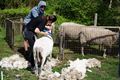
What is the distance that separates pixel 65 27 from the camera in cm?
1485

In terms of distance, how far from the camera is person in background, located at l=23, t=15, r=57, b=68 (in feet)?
39.3

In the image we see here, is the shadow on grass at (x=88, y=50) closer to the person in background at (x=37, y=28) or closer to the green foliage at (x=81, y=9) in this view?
the person in background at (x=37, y=28)

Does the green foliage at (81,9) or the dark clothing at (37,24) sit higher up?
the dark clothing at (37,24)

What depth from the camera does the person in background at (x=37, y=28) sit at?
39.3 ft

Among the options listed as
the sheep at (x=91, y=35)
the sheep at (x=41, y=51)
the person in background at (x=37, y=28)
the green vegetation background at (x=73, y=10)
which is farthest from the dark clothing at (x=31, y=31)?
the green vegetation background at (x=73, y=10)

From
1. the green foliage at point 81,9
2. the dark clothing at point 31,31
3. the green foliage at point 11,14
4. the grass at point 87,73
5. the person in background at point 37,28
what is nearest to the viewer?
the grass at point 87,73

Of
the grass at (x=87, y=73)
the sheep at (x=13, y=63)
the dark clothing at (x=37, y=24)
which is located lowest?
the grass at (x=87, y=73)

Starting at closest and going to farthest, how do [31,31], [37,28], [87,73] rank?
1. [87,73]
2. [37,28]
3. [31,31]

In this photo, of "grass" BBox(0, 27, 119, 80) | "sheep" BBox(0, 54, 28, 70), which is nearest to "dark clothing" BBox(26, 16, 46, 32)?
"sheep" BBox(0, 54, 28, 70)

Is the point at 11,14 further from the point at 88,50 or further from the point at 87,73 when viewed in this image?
the point at 87,73

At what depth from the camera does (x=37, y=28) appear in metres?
12.0

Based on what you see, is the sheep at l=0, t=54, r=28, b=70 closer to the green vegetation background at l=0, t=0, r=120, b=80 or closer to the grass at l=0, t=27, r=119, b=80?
the grass at l=0, t=27, r=119, b=80

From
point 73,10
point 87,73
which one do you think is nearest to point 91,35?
point 87,73

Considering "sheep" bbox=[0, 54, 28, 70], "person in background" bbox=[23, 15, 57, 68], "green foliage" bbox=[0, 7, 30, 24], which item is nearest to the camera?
"person in background" bbox=[23, 15, 57, 68]
